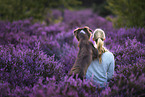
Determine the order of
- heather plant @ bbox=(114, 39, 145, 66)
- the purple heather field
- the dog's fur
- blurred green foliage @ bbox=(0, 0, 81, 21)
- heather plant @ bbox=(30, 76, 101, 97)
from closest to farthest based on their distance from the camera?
heather plant @ bbox=(30, 76, 101, 97) → the purple heather field → the dog's fur → heather plant @ bbox=(114, 39, 145, 66) → blurred green foliage @ bbox=(0, 0, 81, 21)

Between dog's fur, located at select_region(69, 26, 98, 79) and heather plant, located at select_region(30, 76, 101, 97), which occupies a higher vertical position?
dog's fur, located at select_region(69, 26, 98, 79)

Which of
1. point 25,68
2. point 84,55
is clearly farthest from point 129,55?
point 25,68

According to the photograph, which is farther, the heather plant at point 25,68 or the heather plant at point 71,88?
the heather plant at point 25,68

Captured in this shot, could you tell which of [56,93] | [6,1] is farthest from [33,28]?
[56,93]

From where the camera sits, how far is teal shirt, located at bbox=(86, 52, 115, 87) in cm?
248

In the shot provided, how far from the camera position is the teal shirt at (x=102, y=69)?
97.5 inches

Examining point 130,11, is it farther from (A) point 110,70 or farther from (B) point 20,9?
(B) point 20,9

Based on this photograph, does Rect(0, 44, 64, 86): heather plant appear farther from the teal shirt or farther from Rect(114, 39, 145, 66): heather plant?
Rect(114, 39, 145, 66): heather plant

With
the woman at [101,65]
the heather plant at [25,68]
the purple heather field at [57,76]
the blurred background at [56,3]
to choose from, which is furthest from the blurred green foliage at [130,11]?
the heather plant at [25,68]

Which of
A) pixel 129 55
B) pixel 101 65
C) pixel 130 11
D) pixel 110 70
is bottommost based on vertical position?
pixel 110 70

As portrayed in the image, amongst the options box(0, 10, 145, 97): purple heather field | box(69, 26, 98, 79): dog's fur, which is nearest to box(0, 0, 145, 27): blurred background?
box(0, 10, 145, 97): purple heather field

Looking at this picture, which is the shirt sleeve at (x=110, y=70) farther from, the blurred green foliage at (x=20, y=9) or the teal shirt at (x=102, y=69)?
the blurred green foliage at (x=20, y=9)

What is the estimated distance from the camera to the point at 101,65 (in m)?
2.52

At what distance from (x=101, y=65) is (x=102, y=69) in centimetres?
8
